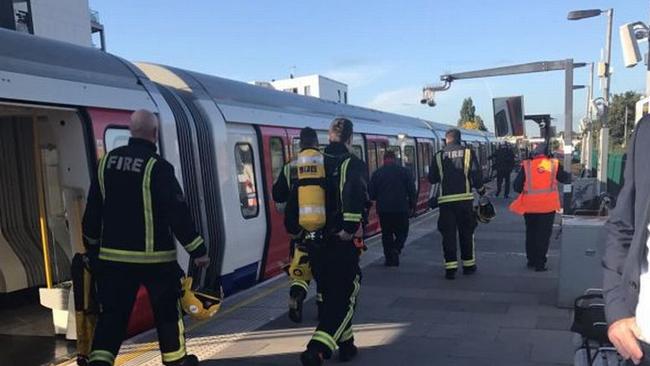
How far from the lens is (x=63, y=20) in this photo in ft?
129

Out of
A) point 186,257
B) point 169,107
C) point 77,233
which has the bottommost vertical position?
point 186,257

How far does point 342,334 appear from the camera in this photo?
4461 millimetres

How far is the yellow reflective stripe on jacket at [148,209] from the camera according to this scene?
146 inches

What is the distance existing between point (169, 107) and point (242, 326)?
88.0 inches

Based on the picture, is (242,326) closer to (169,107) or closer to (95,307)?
(95,307)

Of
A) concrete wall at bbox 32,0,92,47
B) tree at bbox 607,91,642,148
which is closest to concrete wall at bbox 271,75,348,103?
concrete wall at bbox 32,0,92,47

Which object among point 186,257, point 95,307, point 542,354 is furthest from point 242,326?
point 542,354

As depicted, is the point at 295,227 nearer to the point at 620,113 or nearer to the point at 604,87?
the point at 604,87

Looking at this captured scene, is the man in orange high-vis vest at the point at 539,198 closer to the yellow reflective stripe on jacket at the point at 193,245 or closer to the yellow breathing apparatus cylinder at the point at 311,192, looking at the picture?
the yellow breathing apparatus cylinder at the point at 311,192

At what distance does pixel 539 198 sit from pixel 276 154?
3425 mm

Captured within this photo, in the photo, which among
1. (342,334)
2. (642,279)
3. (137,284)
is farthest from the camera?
(342,334)

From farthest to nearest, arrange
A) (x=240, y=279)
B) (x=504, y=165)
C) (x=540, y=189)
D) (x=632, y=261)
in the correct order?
(x=504, y=165), (x=540, y=189), (x=240, y=279), (x=632, y=261)

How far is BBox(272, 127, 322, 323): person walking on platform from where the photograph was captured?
4.82 metres

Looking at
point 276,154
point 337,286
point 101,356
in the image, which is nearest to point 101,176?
point 101,356
